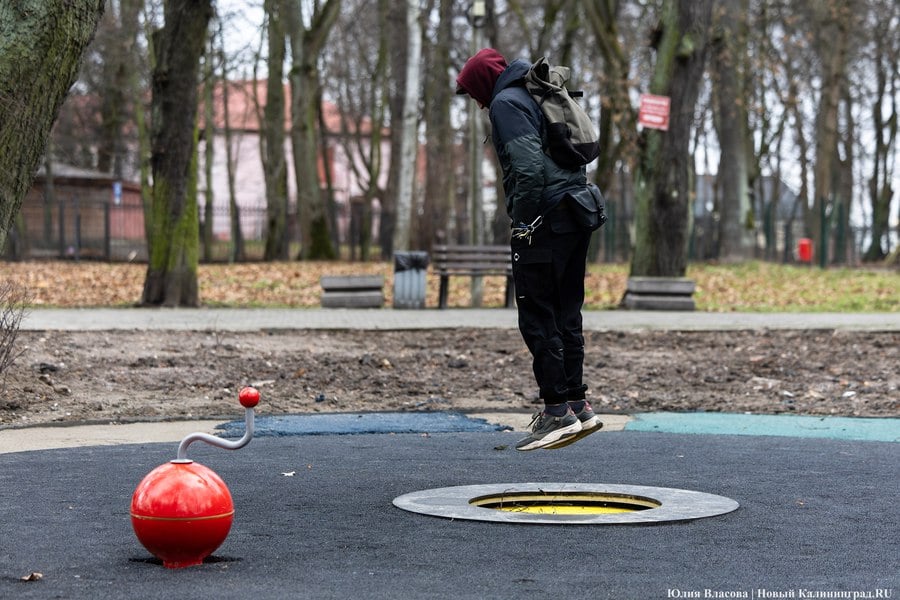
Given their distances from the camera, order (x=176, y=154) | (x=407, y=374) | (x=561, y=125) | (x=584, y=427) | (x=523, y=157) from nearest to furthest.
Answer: (x=523, y=157) < (x=561, y=125) < (x=584, y=427) < (x=407, y=374) < (x=176, y=154)

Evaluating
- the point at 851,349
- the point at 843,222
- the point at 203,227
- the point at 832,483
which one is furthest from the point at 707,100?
the point at 832,483

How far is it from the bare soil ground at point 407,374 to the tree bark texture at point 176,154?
14.3 feet

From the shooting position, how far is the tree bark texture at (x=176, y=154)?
1714cm

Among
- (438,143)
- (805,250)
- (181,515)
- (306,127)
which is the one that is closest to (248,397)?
(181,515)

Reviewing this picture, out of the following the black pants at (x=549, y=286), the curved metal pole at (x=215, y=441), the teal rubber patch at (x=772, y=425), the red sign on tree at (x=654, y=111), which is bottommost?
the teal rubber patch at (x=772, y=425)

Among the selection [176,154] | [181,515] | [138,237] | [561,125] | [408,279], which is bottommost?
[181,515]

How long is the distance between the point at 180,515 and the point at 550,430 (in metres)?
2.67

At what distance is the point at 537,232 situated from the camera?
671 centimetres

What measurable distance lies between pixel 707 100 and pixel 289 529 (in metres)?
44.9

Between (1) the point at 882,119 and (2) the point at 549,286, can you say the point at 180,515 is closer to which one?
(2) the point at 549,286

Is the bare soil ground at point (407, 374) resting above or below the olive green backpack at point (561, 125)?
below

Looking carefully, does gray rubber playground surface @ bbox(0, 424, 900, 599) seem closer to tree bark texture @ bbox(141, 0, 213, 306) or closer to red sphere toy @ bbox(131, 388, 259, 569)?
red sphere toy @ bbox(131, 388, 259, 569)

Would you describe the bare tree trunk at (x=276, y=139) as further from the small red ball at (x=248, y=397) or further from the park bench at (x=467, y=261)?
the small red ball at (x=248, y=397)

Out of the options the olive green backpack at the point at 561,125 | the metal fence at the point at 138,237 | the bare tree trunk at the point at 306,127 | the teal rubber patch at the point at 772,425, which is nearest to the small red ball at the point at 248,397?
the olive green backpack at the point at 561,125
